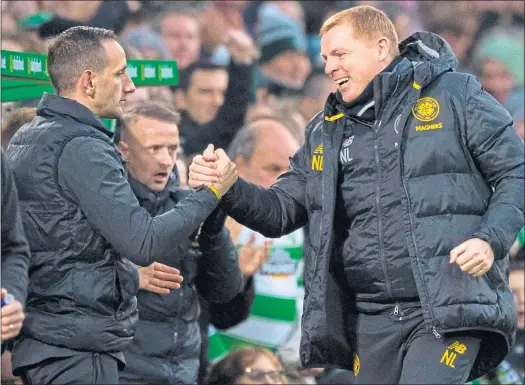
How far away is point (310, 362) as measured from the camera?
5.43 meters

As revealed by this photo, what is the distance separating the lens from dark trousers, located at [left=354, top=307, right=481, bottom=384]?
5.10 m

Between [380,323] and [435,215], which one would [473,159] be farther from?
[380,323]

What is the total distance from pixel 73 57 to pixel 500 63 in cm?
656

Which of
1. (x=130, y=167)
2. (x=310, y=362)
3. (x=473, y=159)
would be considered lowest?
(x=310, y=362)

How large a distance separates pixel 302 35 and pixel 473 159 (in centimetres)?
548

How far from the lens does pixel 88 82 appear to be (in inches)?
205

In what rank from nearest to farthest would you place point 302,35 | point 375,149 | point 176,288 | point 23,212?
point 23,212
point 375,149
point 176,288
point 302,35

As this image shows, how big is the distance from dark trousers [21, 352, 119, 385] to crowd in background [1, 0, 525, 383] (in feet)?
7.15

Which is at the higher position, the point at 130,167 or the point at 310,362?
the point at 130,167

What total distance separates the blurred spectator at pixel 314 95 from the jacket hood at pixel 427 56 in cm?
428

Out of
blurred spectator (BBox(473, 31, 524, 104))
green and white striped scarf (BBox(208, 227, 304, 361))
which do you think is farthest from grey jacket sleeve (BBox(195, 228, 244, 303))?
blurred spectator (BBox(473, 31, 524, 104))

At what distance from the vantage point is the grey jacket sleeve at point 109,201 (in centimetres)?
489

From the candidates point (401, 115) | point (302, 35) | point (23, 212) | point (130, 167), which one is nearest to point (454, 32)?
point (302, 35)

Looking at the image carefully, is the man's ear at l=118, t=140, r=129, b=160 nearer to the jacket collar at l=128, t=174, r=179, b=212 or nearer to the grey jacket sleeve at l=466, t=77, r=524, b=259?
the jacket collar at l=128, t=174, r=179, b=212
